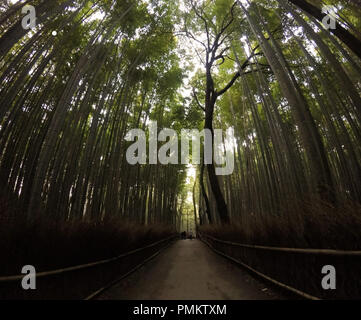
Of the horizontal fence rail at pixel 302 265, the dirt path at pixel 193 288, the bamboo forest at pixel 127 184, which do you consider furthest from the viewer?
Result: the dirt path at pixel 193 288

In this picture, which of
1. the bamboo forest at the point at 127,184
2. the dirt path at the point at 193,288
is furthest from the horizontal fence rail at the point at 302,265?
the dirt path at the point at 193,288

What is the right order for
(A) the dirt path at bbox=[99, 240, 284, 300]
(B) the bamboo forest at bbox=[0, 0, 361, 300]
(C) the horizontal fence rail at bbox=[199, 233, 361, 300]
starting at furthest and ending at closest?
(A) the dirt path at bbox=[99, 240, 284, 300] < (B) the bamboo forest at bbox=[0, 0, 361, 300] < (C) the horizontal fence rail at bbox=[199, 233, 361, 300]

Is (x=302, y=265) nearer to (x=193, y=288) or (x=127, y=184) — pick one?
(x=193, y=288)

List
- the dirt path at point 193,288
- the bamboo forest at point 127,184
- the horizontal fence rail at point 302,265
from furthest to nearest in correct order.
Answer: the dirt path at point 193,288, the bamboo forest at point 127,184, the horizontal fence rail at point 302,265

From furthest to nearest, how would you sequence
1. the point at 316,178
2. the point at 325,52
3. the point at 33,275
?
the point at 325,52
the point at 316,178
the point at 33,275

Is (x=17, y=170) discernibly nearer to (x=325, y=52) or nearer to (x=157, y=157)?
(x=325, y=52)

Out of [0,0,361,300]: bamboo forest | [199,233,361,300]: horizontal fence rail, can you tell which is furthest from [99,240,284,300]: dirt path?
[199,233,361,300]: horizontal fence rail

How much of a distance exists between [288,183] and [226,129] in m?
8.52

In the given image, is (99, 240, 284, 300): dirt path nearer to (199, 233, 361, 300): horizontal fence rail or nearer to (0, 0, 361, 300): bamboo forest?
(0, 0, 361, 300): bamboo forest

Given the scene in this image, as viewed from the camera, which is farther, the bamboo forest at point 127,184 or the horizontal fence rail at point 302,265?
the bamboo forest at point 127,184

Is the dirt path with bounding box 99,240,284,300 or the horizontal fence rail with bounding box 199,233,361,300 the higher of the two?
the horizontal fence rail with bounding box 199,233,361,300

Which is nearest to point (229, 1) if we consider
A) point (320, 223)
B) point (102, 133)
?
point (102, 133)

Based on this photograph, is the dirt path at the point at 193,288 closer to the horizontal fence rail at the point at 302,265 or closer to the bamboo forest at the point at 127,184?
the bamboo forest at the point at 127,184
